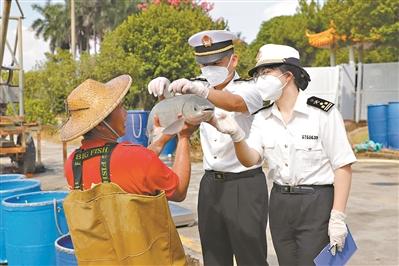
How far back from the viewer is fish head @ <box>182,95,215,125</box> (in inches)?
72.2

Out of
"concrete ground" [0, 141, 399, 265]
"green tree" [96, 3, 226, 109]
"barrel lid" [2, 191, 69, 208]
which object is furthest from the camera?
"green tree" [96, 3, 226, 109]

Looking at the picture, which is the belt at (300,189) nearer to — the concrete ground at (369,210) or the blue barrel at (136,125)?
the concrete ground at (369,210)

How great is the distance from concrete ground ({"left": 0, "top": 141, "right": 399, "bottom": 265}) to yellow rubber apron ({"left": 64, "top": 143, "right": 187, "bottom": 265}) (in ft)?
6.95

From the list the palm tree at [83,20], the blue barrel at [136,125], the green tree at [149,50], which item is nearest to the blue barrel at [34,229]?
the blue barrel at [136,125]

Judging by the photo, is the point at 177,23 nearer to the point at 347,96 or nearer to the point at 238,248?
the point at 347,96

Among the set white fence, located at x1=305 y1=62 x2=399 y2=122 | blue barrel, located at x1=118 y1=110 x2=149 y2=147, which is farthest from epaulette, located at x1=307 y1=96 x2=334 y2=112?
white fence, located at x1=305 y1=62 x2=399 y2=122

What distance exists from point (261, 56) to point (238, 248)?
1036 millimetres

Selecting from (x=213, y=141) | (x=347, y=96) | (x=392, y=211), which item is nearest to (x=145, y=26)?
(x=347, y=96)

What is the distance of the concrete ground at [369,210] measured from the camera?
13.8ft

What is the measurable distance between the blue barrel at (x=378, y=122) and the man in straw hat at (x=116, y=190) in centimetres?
987

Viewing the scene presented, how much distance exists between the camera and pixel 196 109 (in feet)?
6.02

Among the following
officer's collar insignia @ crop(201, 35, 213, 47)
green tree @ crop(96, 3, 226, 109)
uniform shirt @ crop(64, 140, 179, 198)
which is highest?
green tree @ crop(96, 3, 226, 109)

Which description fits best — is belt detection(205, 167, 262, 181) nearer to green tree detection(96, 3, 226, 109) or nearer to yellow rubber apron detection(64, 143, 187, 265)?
yellow rubber apron detection(64, 143, 187, 265)

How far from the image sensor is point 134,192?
1868mm
